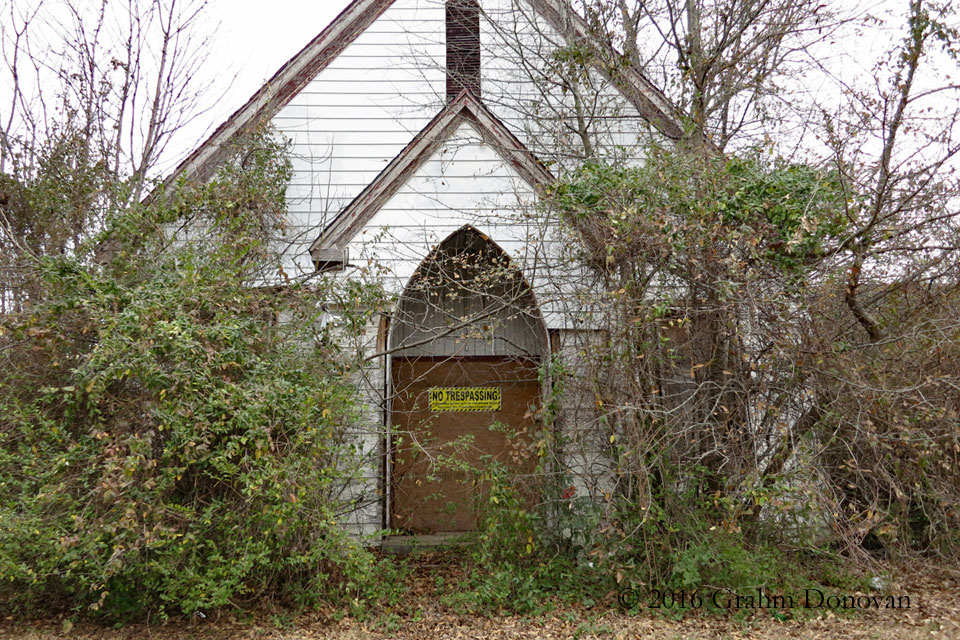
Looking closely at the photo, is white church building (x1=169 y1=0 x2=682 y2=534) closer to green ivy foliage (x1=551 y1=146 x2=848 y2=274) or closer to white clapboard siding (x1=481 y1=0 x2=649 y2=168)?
white clapboard siding (x1=481 y1=0 x2=649 y2=168)

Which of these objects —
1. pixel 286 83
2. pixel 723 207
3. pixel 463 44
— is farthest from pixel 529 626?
pixel 463 44

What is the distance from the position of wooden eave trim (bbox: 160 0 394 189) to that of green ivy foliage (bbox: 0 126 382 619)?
114 inches

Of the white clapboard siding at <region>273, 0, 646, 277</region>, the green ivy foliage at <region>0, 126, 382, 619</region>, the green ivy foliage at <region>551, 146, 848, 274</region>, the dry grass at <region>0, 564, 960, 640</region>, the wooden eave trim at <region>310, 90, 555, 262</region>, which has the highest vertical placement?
the white clapboard siding at <region>273, 0, 646, 277</region>

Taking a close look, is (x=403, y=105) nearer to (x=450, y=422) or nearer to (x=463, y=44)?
(x=463, y=44)

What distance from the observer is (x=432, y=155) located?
7828mm

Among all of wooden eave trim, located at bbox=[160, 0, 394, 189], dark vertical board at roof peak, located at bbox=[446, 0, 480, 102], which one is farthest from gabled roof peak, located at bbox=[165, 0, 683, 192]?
dark vertical board at roof peak, located at bbox=[446, 0, 480, 102]

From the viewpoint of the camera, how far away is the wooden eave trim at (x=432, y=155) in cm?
771

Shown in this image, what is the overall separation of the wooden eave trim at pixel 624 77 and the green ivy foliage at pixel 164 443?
5.33 metres

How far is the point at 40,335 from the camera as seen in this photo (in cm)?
541

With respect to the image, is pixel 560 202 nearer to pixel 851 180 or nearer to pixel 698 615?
pixel 851 180

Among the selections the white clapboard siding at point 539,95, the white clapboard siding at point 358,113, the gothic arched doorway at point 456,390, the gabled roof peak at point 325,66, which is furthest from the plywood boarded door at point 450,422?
the gabled roof peak at point 325,66

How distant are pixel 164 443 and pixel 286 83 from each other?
6092mm

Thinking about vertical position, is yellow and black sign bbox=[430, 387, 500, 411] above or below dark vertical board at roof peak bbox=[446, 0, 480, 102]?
below

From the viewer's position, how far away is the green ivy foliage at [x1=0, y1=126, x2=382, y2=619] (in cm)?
516
